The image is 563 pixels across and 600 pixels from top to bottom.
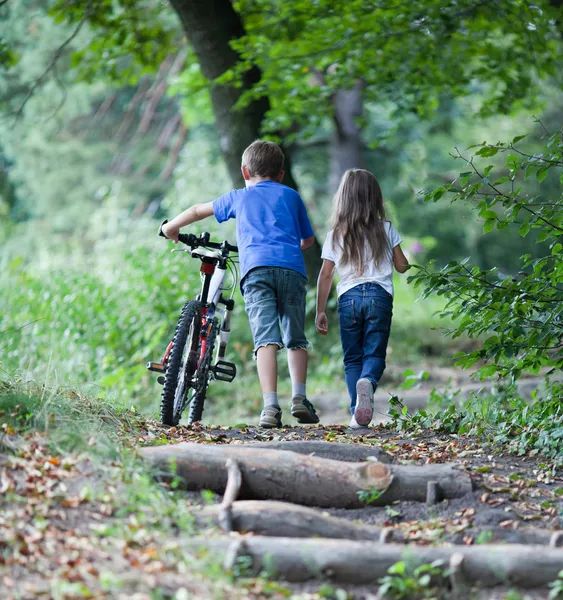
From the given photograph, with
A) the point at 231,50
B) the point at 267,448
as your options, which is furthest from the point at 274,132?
the point at 267,448

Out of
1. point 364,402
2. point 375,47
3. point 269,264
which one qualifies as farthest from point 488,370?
point 375,47

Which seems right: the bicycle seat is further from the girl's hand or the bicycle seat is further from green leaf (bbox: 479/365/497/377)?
green leaf (bbox: 479/365/497/377)

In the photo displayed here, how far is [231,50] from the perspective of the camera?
9.57m

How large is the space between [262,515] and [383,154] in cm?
1749

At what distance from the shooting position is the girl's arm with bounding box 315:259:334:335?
5.87 m

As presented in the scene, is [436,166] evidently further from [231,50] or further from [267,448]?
[267,448]

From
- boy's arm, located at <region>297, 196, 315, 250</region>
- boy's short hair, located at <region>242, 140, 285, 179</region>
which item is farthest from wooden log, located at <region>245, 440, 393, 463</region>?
boy's short hair, located at <region>242, 140, 285, 179</region>

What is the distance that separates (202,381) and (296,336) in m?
0.71

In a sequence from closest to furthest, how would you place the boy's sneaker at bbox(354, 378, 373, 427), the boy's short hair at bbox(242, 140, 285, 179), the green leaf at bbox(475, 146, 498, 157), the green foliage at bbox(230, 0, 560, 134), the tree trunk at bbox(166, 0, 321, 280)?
1. the green leaf at bbox(475, 146, 498, 157)
2. the boy's sneaker at bbox(354, 378, 373, 427)
3. the boy's short hair at bbox(242, 140, 285, 179)
4. the tree trunk at bbox(166, 0, 321, 280)
5. the green foliage at bbox(230, 0, 560, 134)

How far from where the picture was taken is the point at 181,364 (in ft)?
18.5

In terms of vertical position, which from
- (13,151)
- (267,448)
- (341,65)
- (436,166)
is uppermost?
(341,65)

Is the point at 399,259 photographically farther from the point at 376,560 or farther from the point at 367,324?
the point at 376,560

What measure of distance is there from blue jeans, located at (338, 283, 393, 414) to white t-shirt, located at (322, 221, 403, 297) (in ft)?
0.11

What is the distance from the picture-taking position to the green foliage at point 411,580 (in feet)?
10.2
